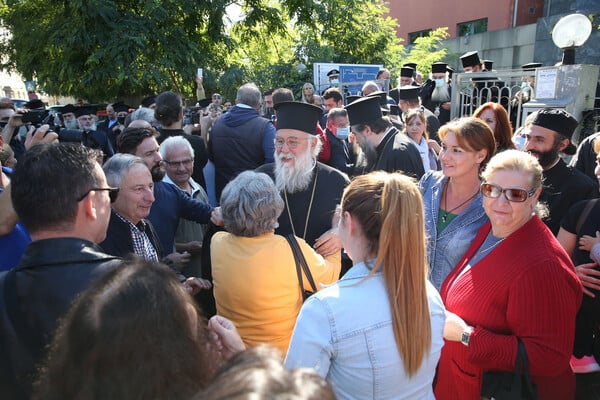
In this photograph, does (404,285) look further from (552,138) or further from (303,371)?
(552,138)

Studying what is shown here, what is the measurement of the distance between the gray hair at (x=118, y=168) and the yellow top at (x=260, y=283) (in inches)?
27.8

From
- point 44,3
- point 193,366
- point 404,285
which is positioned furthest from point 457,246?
point 44,3

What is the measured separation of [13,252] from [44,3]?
12809mm

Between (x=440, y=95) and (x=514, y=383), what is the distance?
7317mm

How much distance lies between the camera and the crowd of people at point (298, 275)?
0.89 meters

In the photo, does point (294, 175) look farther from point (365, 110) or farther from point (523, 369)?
point (523, 369)

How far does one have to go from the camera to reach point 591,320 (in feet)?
7.86

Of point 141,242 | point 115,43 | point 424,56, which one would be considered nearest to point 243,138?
point 141,242

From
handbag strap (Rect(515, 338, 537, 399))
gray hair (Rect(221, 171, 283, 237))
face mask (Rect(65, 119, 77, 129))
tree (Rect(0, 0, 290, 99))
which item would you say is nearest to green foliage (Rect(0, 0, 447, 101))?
tree (Rect(0, 0, 290, 99))

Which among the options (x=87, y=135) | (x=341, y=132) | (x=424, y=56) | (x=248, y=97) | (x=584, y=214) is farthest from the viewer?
(x=424, y=56)

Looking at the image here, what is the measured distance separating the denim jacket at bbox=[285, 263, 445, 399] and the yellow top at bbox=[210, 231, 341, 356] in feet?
2.01

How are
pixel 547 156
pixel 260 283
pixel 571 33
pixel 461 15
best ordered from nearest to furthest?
pixel 260 283 < pixel 547 156 < pixel 571 33 < pixel 461 15

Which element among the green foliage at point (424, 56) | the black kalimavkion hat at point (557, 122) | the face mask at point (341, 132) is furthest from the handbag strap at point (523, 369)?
the green foliage at point (424, 56)

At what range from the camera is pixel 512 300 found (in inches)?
71.1
